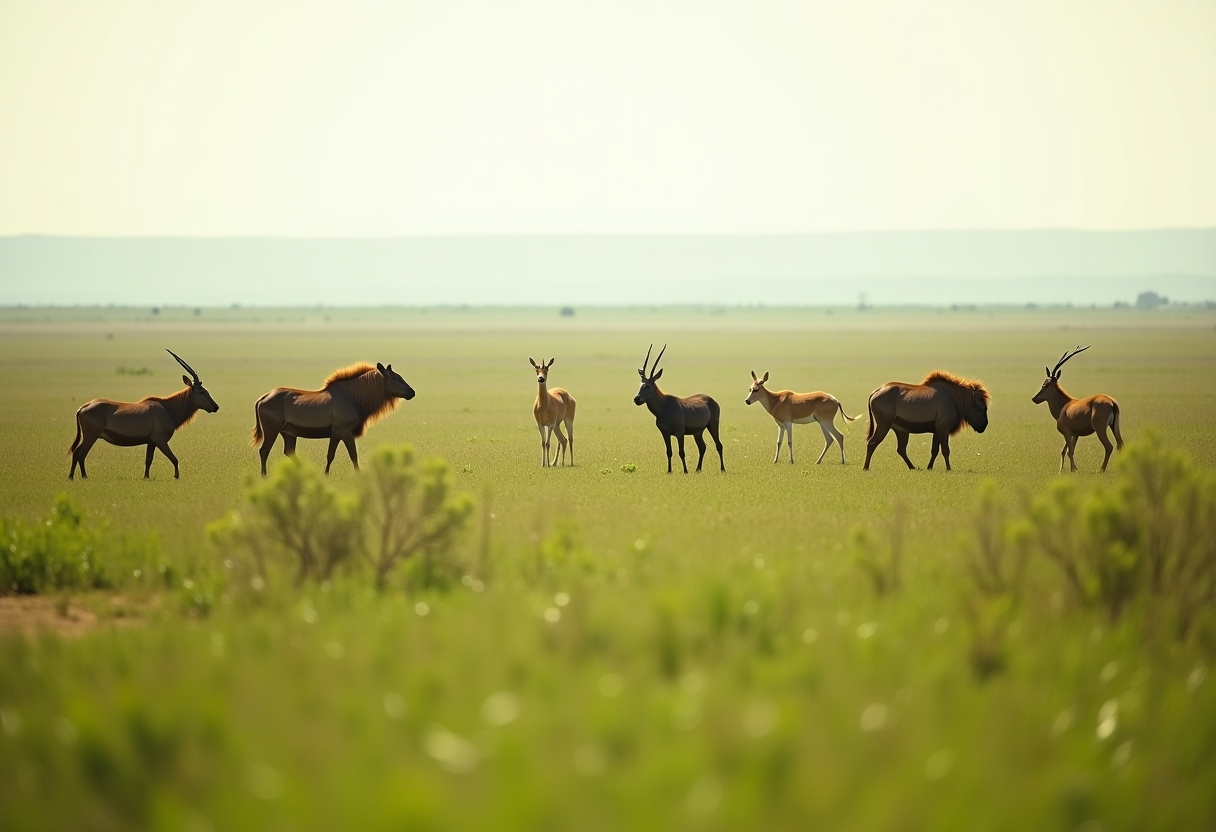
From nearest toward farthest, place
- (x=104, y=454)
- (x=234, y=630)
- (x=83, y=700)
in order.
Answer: (x=83, y=700) < (x=234, y=630) < (x=104, y=454)

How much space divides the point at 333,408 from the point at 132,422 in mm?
3827

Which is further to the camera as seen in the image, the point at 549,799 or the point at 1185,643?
the point at 1185,643

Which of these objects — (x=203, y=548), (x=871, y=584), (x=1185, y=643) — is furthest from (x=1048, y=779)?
(x=203, y=548)

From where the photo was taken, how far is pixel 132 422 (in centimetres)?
2273

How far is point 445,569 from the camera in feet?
40.9

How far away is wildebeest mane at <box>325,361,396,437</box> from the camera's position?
22.7 m

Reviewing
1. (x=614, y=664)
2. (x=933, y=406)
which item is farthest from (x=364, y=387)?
(x=614, y=664)

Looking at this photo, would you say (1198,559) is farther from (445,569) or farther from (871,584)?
(445,569)

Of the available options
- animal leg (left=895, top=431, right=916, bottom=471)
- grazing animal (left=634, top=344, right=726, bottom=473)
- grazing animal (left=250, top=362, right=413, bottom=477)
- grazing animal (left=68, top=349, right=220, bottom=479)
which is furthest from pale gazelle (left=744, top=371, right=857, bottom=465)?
grazing animal (left=68, top=349, right=220, bottom=479)

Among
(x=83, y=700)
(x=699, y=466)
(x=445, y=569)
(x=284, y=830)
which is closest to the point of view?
(x=284, y=830)

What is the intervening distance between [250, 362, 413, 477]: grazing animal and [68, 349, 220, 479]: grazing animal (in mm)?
1534

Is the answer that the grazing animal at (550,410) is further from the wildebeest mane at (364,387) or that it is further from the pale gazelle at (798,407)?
the pale gazelle at (798,407)

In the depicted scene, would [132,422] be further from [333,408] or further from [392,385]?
[392,385]

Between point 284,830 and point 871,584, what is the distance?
7.04 meters
